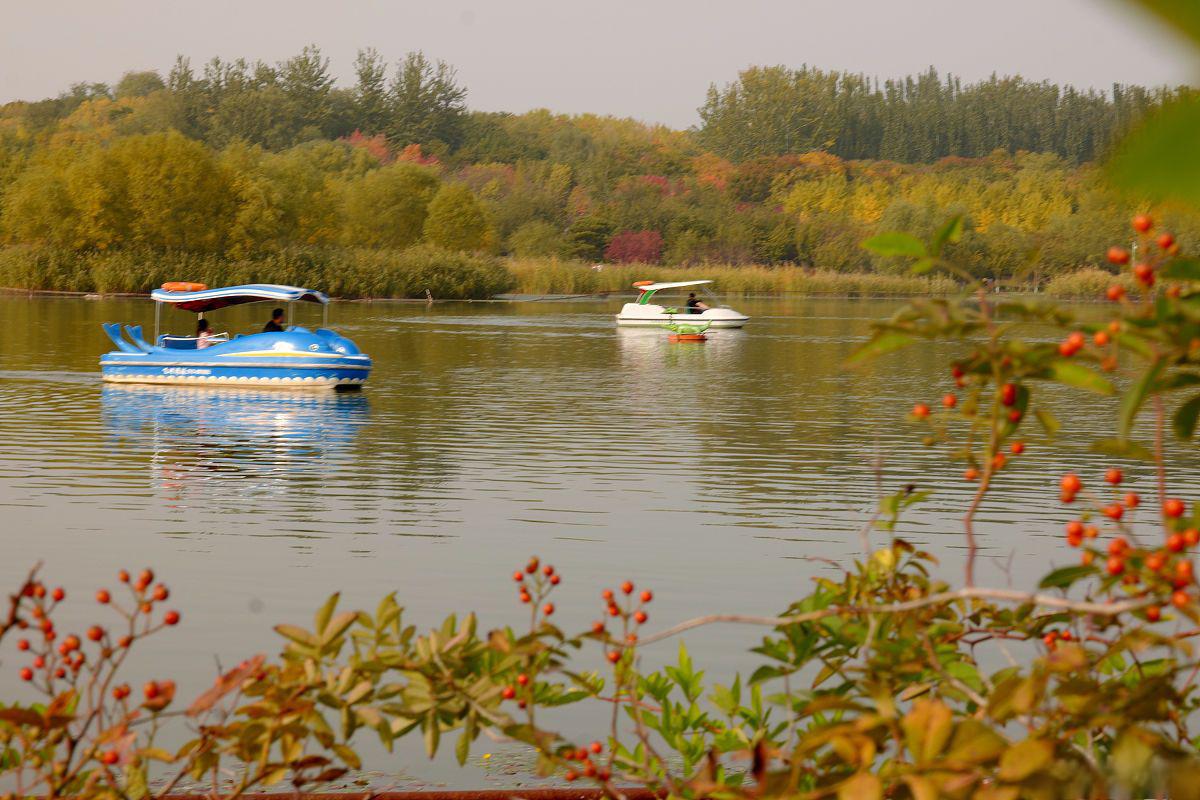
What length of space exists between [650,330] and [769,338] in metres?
5.25

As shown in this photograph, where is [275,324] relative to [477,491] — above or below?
above

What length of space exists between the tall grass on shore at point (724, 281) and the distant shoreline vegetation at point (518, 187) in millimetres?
177

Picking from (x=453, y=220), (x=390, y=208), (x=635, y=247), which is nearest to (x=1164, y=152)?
(x=453, y=220)

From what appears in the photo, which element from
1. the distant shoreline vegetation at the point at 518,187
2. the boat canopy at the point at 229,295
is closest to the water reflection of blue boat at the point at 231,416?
the boat canopy at the point at 229,295

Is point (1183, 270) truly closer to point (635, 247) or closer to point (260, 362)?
point (260, 362)

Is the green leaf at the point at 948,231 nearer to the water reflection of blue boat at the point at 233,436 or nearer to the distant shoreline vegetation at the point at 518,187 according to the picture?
the distant shoreline vegetation at the point at 518,187

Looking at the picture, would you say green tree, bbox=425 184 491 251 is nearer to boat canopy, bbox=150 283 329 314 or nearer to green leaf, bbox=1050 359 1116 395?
boat canopy, bbox=150 283 329 314

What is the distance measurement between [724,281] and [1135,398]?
265ft

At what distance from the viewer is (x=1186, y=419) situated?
2.57 meters

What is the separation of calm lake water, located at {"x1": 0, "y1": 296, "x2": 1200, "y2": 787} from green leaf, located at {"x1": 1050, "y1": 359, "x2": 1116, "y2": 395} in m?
A: 2.66

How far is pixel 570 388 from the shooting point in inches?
1085

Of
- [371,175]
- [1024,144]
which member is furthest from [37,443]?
[1024,144]

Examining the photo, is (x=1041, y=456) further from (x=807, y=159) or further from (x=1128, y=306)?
(x=807, y=159)

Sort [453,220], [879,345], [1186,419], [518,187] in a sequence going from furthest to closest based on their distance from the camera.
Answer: [518,187], [453,220], [1186,419], [879,345]
